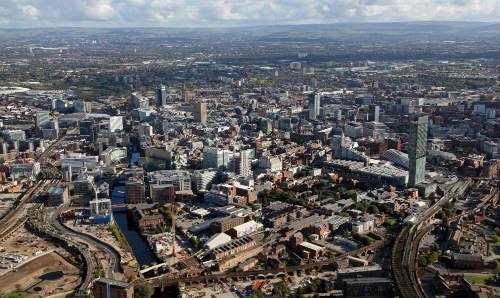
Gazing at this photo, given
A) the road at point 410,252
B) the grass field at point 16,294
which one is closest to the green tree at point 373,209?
the road at point 410,252

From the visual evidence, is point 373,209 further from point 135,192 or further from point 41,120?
point 41,120

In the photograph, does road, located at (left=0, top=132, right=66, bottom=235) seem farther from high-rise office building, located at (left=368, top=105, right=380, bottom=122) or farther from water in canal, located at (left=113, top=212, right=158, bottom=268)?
high-rise office building, located at (left=368, top=105, right=380, bottom=122)

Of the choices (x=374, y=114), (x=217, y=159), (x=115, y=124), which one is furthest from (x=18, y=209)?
(x=374, y=114)

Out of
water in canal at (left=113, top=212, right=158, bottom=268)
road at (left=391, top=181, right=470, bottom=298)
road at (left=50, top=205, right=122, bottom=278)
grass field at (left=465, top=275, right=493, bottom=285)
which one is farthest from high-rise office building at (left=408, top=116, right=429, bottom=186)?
road at (left=50, top=205, right=122, bottom=278)

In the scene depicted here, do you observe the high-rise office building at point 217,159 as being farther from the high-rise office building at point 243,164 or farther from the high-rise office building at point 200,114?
the high-rise office building at point 200,114

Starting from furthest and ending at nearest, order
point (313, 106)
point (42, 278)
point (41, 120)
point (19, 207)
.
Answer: point (313, 106)
point (41, 120)
point (19, 207)
point (42, 278)

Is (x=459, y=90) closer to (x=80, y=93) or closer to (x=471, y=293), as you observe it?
(x=80, y=93)
